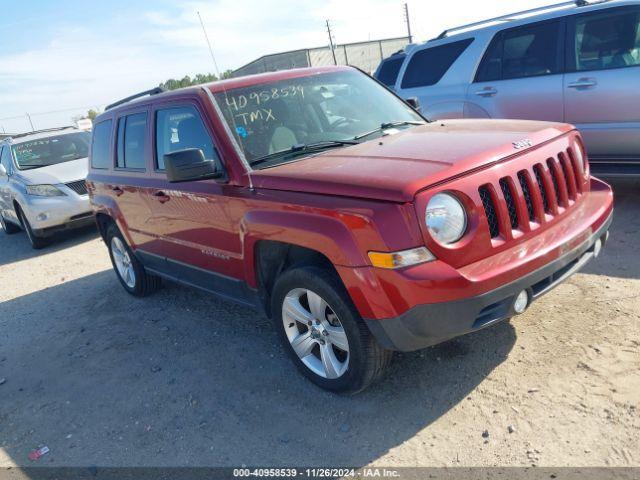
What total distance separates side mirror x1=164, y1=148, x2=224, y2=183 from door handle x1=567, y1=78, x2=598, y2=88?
4100 mm

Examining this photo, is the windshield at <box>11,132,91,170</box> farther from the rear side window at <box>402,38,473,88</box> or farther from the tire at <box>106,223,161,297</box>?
the rear side window at <box>402,38,473,88</box>

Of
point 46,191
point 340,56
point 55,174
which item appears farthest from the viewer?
point 340,56

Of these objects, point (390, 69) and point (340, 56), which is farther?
point (340, 56)

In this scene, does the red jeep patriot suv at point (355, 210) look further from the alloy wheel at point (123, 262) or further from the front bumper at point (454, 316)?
the alloy wheel at point (123, 262)

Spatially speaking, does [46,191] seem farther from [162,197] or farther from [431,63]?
[431,63]

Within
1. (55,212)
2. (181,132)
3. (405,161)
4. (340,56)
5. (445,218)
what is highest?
(181,132)

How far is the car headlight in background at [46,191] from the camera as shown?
8891 mm

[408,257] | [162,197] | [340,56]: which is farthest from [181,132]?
[340,56]

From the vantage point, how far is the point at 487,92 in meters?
6.28

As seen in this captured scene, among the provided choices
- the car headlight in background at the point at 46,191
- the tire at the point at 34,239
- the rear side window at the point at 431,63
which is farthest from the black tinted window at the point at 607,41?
the tire at the point at 34,239

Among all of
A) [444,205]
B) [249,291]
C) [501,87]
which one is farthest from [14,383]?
[501,87]

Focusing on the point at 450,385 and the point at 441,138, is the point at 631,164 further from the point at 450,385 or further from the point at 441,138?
the point at 450,385

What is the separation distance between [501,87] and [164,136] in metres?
3.92

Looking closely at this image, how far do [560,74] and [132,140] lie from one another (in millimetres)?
4367
